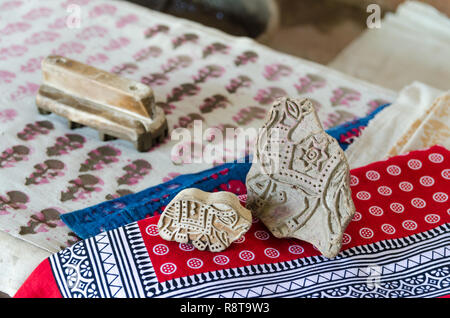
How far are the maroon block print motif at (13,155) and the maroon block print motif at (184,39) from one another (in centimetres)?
39

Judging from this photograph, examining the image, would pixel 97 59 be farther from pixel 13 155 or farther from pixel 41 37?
pixel 13 155

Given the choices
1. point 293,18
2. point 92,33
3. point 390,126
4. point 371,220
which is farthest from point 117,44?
point 293,18

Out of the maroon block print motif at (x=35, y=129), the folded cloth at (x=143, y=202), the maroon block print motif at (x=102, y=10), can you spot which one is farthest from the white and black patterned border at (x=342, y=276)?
the maroon block print motif at (x=102, y=10)

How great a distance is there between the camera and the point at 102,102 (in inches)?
33.9

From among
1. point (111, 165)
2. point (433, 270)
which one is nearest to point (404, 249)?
point (433, 270)

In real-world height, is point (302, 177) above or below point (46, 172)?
above

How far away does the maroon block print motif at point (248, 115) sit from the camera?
0.97m

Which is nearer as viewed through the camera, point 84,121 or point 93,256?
point 93,256

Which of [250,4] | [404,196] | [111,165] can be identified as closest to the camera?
[404,196]

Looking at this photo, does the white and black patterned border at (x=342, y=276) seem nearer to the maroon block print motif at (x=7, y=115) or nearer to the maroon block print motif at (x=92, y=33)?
the maroon block print motif at (x=7, y=115)

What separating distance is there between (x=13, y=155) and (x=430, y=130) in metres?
0.61

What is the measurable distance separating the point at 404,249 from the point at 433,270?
0.04m

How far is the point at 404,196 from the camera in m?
0.74
